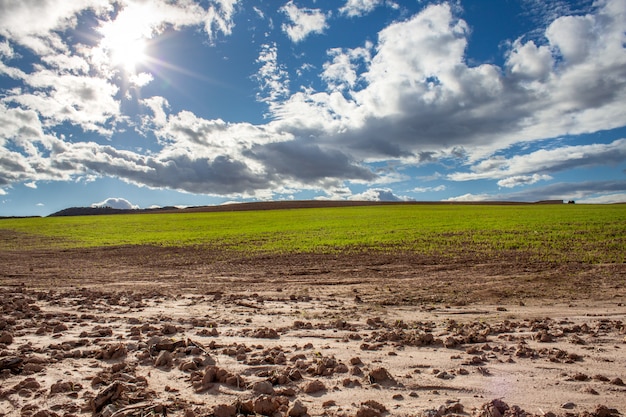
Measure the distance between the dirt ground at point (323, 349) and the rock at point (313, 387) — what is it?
2cm

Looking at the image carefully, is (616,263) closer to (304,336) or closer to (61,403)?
(304,336)

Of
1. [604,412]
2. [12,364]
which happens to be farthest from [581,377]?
[12,364]

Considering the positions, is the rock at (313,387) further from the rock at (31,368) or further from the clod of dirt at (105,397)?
the rock at (31,368)

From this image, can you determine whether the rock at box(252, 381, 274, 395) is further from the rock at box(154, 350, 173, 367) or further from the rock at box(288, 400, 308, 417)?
the rock at box(154, 350, 173, 367)

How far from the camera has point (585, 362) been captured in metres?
5.10

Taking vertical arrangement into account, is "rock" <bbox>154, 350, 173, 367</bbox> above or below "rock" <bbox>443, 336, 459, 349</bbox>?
above

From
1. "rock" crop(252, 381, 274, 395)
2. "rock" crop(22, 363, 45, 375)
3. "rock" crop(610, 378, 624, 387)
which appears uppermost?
"rock" crop(22, 363, 45, 375)

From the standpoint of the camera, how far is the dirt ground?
13.4 feet

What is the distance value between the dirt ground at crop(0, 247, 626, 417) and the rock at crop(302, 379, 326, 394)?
0.6 inches

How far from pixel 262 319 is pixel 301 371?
327cm

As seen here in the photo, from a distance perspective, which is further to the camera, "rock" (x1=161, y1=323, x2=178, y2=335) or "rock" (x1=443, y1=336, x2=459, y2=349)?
"rock" (x1=161, y1=323, x2=178, y2=335)

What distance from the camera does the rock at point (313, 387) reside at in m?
4.33

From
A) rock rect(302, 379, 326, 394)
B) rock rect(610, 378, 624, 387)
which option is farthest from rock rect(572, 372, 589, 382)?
rock rect(302, 379, 326, 394)

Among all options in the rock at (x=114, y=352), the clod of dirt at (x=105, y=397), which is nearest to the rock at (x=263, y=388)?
the clod of dirt at (x=105, y=397)
